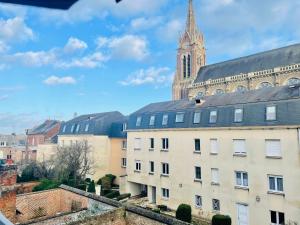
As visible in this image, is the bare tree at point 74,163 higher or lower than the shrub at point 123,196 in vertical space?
higher

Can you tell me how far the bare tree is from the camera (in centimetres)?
2958

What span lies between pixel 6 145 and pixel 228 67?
50.3 m

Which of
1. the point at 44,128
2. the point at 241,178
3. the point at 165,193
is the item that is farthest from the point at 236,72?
the point at 44,128

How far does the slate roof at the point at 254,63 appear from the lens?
4088 cm

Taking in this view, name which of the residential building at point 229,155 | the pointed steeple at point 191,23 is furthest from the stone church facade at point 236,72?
the residential building at point 229,155

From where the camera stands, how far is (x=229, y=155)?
66.4 ft

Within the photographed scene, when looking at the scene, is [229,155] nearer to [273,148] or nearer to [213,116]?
[273,148]

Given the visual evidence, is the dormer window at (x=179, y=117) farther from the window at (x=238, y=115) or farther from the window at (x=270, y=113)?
the window at (x=270, y=113)

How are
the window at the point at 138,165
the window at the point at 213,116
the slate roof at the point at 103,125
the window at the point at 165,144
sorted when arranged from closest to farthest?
the window at the point at 213,116
the window at the point at 165,144
the window at the point at 138,165
the slate roof at the point at 103,125

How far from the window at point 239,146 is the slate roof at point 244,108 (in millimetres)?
1196

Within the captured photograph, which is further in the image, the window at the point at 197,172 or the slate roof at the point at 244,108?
the window at the point at 197,172

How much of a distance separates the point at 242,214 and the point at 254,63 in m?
32.8

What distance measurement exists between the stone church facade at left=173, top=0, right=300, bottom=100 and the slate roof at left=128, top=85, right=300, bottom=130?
9.98 m

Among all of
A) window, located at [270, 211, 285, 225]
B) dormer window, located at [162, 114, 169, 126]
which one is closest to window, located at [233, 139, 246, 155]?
window, located at [270, 211, 285, 225]
